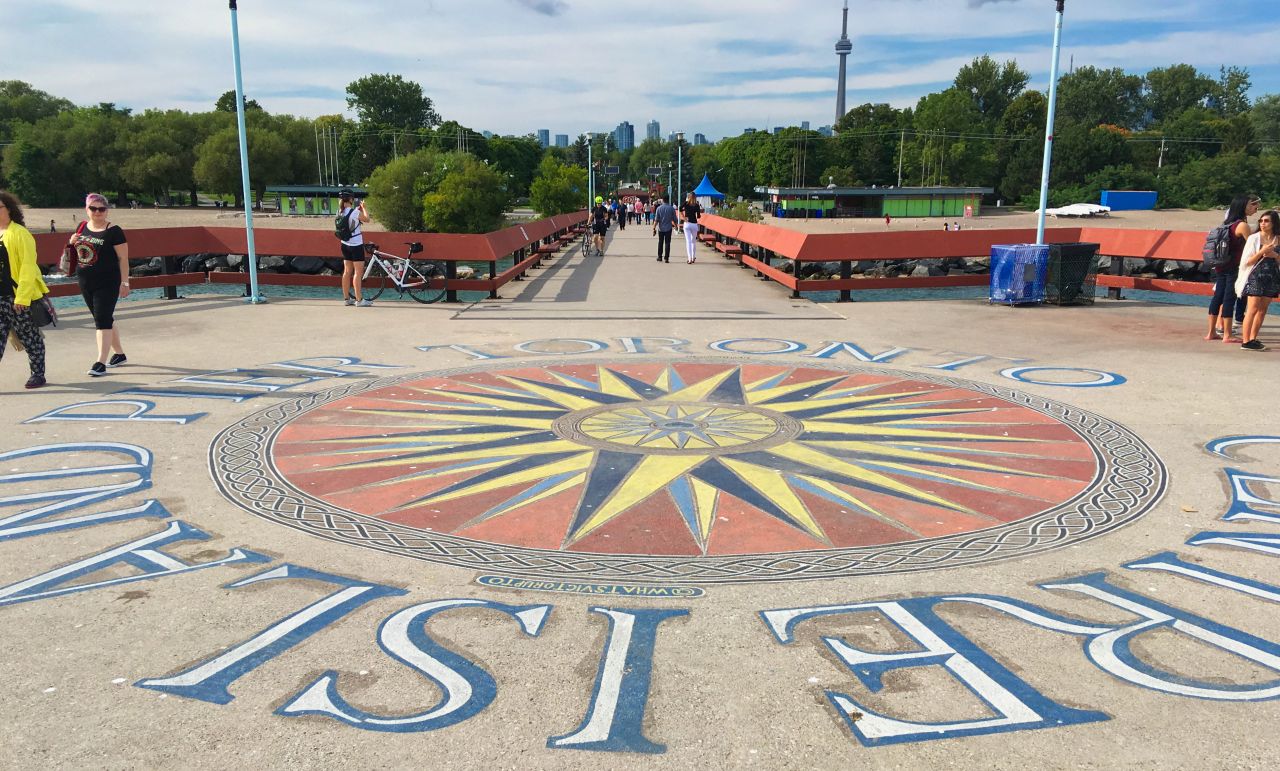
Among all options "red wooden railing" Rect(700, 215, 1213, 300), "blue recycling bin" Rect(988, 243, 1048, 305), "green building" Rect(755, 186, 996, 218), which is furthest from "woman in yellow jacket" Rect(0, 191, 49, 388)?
"green building" Rect(755, 186, 996, 218)

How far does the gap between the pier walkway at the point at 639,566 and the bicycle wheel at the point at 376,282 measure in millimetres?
6766

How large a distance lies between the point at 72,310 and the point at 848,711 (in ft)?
49.0

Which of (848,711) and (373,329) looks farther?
(373,329)

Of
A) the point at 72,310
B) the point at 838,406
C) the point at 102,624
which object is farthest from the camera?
the point at 72,310

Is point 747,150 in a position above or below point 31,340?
above

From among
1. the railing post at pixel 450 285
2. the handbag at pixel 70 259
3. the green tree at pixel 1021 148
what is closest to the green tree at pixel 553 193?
the railing post at pixel 450 285

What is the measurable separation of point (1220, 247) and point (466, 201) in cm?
4231

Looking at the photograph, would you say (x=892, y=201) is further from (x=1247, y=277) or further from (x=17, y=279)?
(x=17, y=279)

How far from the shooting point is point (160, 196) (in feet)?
387

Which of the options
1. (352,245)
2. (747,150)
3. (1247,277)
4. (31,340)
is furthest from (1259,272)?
(747,150)

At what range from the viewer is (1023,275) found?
609 inches

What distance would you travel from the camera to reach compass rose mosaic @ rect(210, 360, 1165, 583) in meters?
5.22

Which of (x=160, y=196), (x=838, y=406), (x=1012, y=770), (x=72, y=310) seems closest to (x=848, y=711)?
(x=1012, y=770)

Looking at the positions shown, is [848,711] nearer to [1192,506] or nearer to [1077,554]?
[1077,554]
